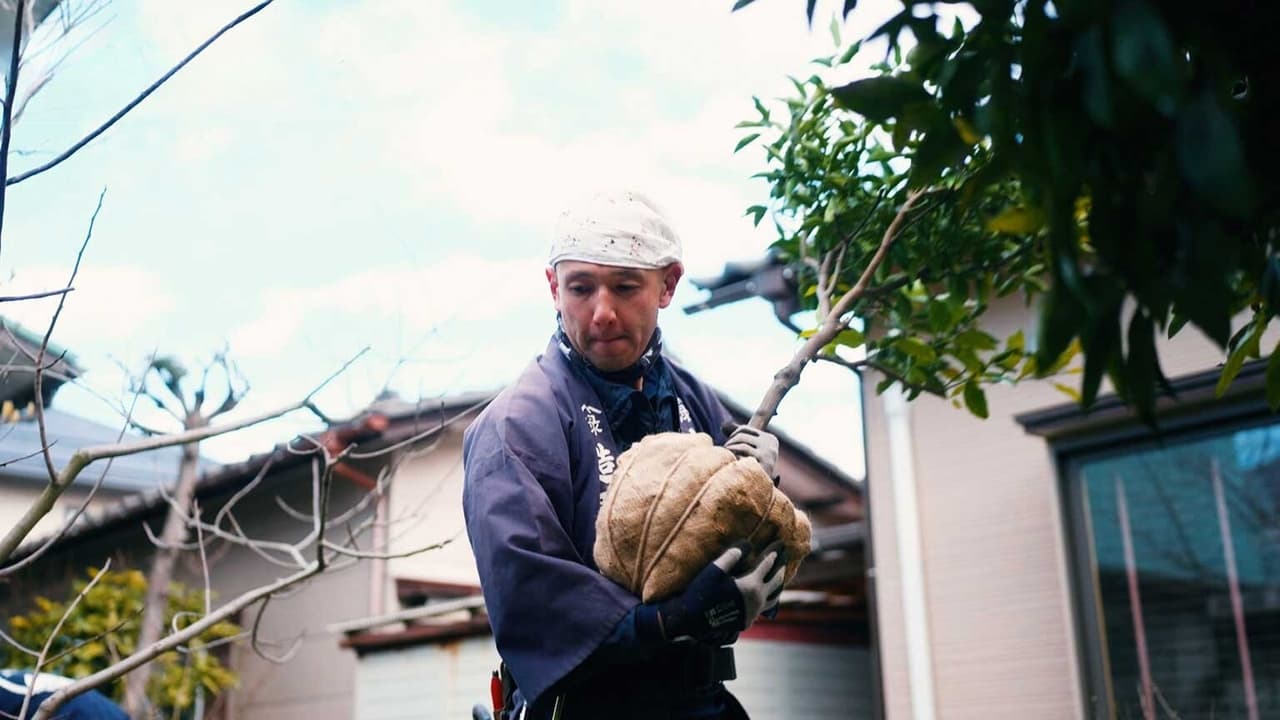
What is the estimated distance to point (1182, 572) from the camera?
6.78m

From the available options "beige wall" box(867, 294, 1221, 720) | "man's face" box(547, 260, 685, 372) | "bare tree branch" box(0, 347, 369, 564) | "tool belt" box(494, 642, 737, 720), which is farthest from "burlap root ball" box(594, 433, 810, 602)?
"beige wall" box(867, 294, 1221, 720)

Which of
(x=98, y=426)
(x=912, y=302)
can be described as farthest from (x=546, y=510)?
(x=98, y=426)

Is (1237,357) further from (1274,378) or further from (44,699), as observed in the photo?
(44,699)

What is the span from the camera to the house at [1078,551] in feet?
21.5

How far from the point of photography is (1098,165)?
4.01 feet

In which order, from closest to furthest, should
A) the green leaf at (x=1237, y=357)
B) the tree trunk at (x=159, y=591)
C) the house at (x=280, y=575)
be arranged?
the green leaf at (x=1237, y=357)
the tree trunk at (x=159, y=591)
the house at (x=280, y=575)

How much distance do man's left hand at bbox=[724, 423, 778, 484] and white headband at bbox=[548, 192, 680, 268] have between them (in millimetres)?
408

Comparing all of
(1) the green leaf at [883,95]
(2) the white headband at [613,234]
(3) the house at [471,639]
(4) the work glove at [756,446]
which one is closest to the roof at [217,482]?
(3) the house at [471,639]

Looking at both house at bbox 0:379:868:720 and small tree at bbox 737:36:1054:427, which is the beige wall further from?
small tree at bbox 737:36:1054:427

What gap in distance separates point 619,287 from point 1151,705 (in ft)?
16.6

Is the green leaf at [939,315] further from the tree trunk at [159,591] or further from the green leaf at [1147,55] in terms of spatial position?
the tree trunk at [159,591]

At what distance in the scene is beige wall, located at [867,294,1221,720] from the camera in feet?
23.8

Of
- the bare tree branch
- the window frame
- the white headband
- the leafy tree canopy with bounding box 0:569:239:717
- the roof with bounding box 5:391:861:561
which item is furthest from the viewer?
the roof with bounding box 5:391:861:561

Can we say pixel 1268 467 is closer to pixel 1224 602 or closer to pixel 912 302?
pixel 1224 602
